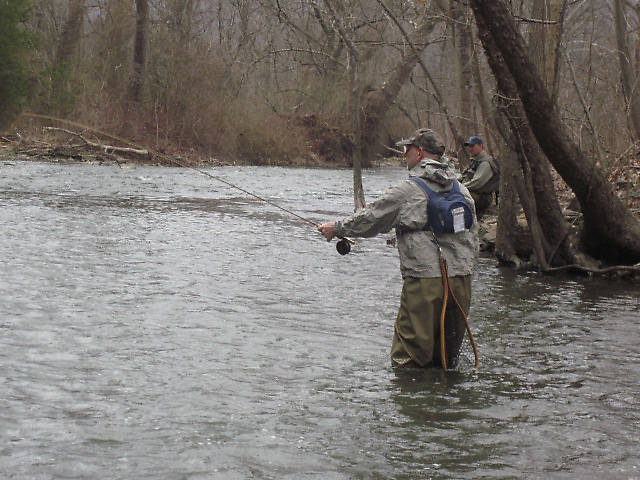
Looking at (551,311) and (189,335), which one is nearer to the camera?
(189,335)

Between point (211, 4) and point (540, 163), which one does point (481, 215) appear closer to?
point (540, 163)

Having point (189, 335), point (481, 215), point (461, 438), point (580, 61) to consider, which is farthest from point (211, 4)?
point (461, 438)

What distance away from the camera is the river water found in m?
4.84

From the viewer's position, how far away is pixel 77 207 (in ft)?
54.2

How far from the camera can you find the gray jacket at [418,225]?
6.16 meters

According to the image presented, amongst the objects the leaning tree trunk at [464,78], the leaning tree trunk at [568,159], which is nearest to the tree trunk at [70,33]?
the leaning tree trunk at [464,78]

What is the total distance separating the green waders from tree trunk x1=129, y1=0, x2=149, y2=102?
29.2m

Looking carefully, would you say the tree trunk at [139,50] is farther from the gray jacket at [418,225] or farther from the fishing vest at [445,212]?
the fishing vest at [445,212]

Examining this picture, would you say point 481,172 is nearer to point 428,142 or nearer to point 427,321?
point 428,142

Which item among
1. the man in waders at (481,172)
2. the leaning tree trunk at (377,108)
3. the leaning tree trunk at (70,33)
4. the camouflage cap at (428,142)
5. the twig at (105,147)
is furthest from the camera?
the leaning tree trunk at (377,108)

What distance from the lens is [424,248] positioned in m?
6.18

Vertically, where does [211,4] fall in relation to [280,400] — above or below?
above

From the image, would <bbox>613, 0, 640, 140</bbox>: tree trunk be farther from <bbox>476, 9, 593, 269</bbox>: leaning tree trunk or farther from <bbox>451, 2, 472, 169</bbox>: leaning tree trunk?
<bbox>476, 9, 593, 269</bbox>: leaning tree trunk

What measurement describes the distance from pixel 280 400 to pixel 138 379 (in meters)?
1.09
